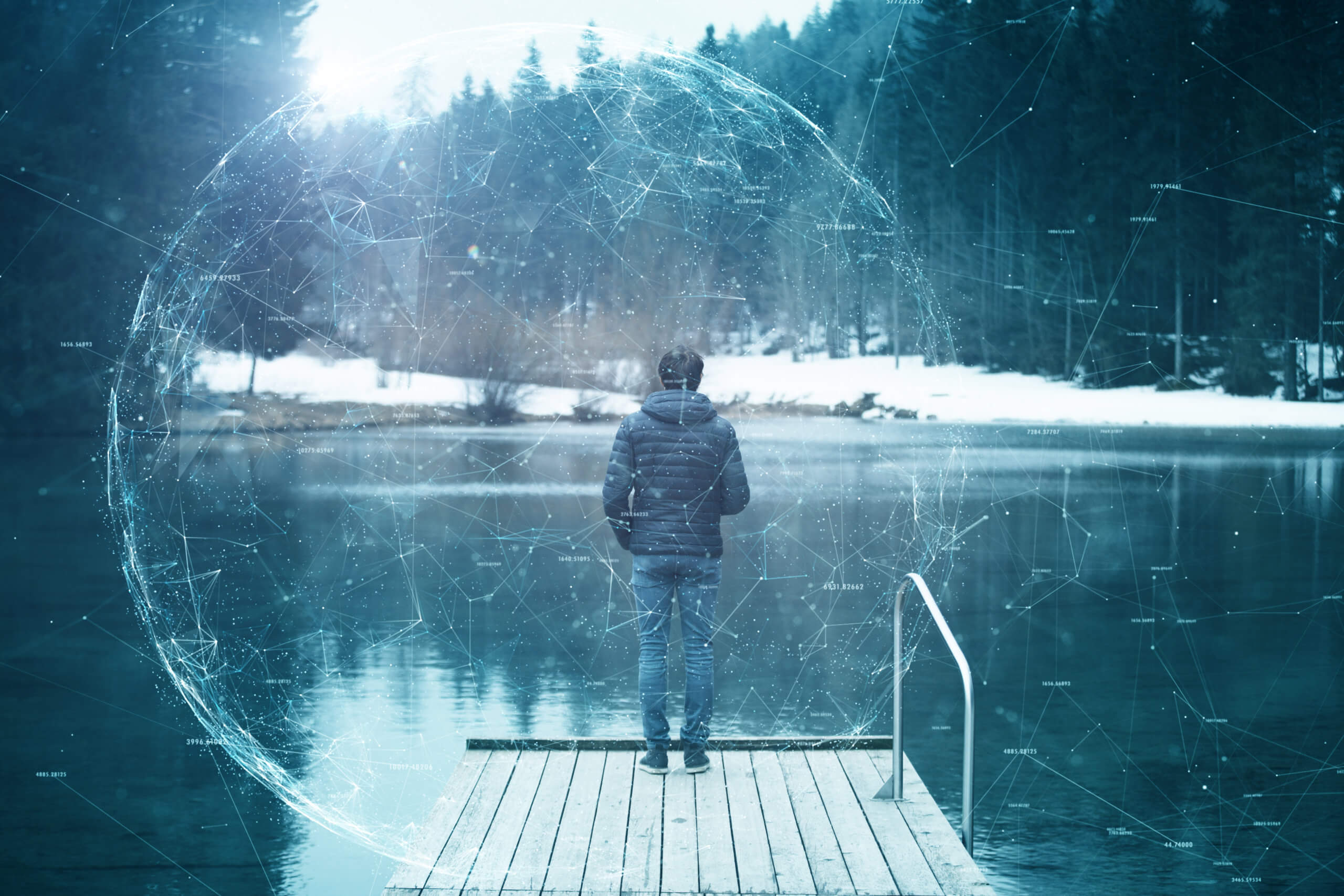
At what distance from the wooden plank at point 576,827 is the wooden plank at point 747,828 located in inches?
24.0

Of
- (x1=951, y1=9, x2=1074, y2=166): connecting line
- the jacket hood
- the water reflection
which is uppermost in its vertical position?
(x1=951, y1=9, x2=1074, y2=166): connecting line

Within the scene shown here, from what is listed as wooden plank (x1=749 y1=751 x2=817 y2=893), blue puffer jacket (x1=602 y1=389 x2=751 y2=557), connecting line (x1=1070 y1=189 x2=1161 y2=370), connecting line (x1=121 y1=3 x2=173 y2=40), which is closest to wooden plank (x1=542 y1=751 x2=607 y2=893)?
wooden plank (x1=749 y1=751 x2=817 y2=893)

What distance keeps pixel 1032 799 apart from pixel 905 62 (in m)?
31.8

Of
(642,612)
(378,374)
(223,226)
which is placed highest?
(223,226)

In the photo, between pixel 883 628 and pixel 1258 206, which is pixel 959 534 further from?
pixel 1258 206

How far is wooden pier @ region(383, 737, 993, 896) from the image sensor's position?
4680 mm

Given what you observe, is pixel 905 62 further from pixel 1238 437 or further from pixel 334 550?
pixel 334 550

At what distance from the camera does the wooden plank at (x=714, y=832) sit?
184 inches

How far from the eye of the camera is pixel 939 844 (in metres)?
5.10

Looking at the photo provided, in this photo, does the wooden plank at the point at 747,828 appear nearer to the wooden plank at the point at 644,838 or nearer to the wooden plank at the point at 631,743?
the wooden plank at the point at 631,743

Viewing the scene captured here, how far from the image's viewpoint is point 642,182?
22.5ft

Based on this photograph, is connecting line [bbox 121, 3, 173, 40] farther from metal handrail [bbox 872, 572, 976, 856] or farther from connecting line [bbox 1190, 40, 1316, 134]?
metal handrail [bbox 872, 572, 976, 856]

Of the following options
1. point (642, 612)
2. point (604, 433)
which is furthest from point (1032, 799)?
point (604, 433)

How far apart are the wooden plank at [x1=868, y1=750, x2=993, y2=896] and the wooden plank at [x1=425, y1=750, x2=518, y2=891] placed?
183 cm
